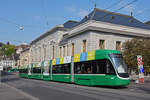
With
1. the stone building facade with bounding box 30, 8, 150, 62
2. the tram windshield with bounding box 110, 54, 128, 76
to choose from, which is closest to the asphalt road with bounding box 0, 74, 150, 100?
the tram windshield with bounding box 110, 54, 128, 76

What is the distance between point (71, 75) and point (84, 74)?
2644mm

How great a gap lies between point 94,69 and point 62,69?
660 cm

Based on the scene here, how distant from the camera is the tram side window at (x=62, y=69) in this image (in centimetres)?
2089

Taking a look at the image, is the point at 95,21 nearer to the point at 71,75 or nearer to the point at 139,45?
the point at 139,45

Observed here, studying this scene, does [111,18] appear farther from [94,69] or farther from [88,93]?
[88,93]

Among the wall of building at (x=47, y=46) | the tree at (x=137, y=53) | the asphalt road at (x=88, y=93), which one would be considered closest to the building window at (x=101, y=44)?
the tree at (x=137, y=53)

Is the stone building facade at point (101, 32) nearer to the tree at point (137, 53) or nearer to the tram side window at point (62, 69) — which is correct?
the tram side window at point (62, 69)

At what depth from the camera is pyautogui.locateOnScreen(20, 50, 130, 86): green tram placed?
14.6m

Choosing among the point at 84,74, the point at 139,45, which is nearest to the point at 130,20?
the point at 139,45

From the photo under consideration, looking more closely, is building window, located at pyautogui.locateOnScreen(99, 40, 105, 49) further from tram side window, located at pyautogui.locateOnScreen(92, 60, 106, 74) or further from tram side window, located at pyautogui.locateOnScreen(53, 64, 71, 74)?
tram side window, located at pyautogui.locateOnScreen(92, 60, 106, 74)

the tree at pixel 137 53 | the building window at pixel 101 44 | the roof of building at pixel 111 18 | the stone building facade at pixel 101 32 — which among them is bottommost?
the tree at pixel 137 53

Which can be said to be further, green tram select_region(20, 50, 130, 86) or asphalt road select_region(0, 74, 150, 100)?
green tram select_region(20, 50, 130, 86)

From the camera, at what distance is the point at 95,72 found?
1614cm

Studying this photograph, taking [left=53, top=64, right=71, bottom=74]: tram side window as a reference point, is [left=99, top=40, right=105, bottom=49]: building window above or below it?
above
